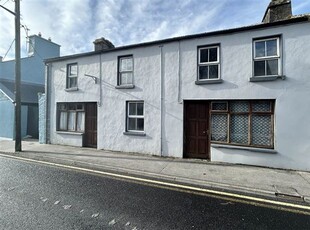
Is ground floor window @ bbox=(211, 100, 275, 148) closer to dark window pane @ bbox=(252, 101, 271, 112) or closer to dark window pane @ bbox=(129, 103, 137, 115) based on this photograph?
dark window pane @ bbox=(252, 101, 271, 112)

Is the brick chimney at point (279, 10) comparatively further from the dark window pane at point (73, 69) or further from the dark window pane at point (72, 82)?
the dark window pane at point (72, 82)

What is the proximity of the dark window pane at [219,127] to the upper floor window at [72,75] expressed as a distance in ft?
29.1

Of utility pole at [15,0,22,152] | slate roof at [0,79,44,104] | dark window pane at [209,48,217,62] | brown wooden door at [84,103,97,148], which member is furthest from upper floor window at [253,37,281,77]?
slate roof at [0,79,44,104]

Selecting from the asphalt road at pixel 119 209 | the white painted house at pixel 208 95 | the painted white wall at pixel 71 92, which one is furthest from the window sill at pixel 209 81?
the painted white wall at pixel 71 92

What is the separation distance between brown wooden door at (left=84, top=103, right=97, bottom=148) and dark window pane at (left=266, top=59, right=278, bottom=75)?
9.25 m

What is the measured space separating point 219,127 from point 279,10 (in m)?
5.92

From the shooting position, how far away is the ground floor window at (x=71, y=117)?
12438 mm

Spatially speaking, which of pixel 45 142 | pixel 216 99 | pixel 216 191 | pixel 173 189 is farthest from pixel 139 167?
pixel 45 142

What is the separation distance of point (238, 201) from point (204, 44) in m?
6.83

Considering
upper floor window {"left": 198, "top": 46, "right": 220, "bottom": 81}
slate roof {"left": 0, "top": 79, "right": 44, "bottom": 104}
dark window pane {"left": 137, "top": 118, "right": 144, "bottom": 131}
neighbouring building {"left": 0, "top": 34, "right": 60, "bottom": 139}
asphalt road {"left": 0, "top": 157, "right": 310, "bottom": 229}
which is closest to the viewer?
asphalt road {"left": 0, "top": 157, "right": 310, "bottom": 229}

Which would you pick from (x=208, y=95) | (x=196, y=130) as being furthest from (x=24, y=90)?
(x=208, y=95)

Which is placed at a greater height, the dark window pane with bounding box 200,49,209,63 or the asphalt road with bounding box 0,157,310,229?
the dark window pane with bounding box 200,49,209,63

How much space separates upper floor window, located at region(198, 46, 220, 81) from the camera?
8938 millimetres

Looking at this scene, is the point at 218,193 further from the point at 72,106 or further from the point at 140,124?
the point at 72,106
